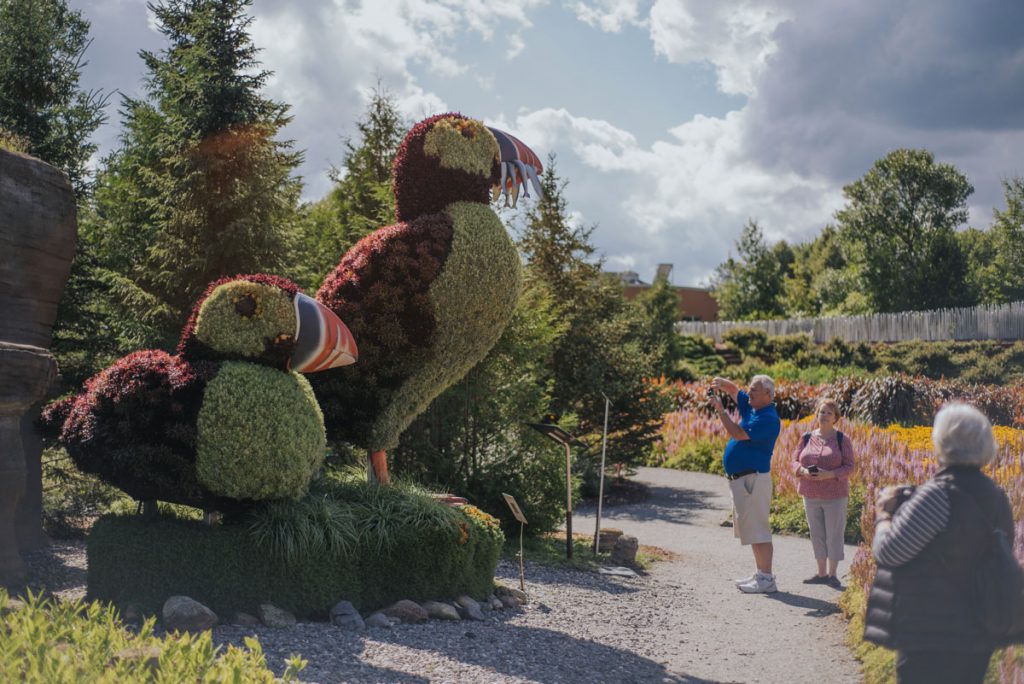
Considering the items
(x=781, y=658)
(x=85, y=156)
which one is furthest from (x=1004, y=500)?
(x=85, y=156)

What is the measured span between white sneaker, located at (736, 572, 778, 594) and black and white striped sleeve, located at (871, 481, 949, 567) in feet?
15.1

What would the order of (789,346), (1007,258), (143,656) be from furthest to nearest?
(789,346) < (1007,258) < (143,656)

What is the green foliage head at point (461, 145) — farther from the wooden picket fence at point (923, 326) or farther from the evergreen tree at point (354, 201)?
the wooden picket fence at point (923, 326)

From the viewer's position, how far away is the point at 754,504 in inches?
296

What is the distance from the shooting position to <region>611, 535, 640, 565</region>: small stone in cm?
888

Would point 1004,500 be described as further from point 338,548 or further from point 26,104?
point 26,104

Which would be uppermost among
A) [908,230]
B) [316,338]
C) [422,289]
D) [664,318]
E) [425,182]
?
[908,230]

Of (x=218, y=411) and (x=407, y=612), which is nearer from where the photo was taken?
(x=218, y=411)

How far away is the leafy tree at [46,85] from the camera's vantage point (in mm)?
8664

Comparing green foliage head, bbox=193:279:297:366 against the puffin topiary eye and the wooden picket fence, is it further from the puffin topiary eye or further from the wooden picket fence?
the wooden picket fence

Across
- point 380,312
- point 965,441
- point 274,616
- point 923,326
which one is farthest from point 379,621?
point 923,326

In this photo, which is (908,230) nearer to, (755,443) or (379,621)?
(755,443)

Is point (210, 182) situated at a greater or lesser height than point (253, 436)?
greater

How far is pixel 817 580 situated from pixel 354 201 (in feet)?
36.9
